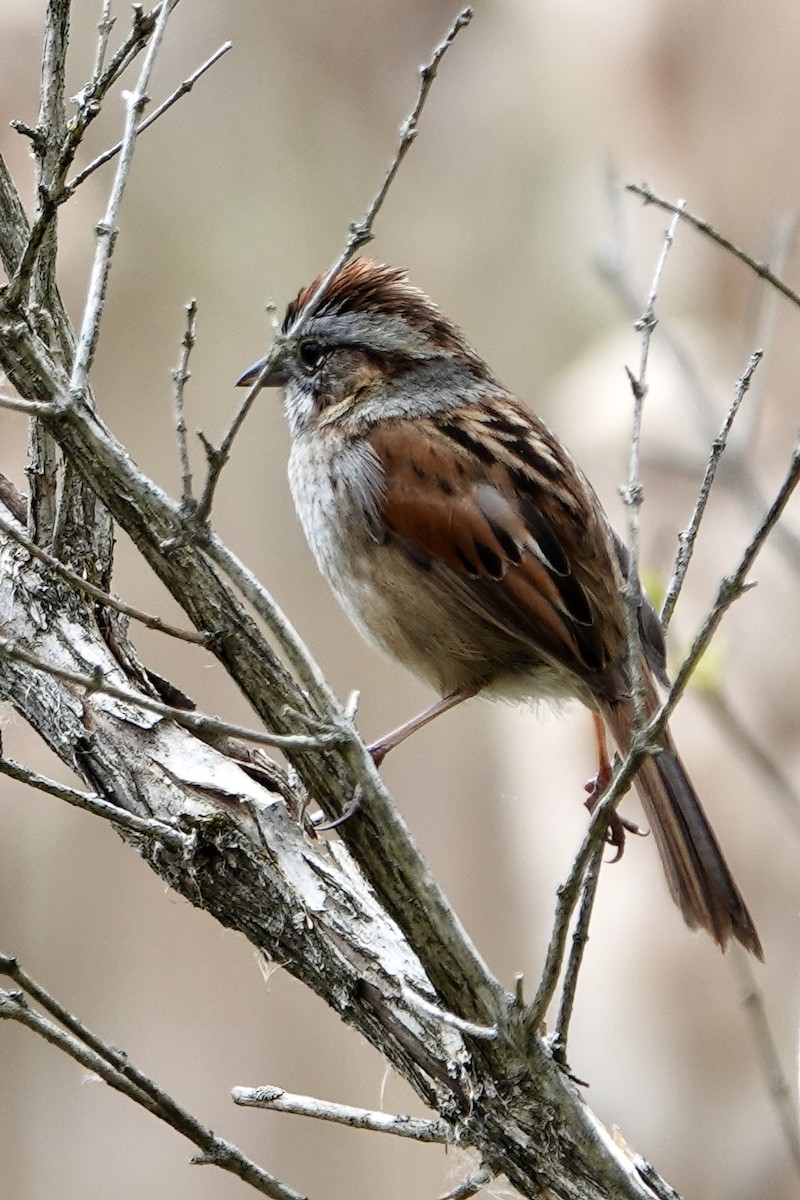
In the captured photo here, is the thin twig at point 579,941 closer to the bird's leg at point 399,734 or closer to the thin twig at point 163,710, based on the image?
the thin twig at point 163,710

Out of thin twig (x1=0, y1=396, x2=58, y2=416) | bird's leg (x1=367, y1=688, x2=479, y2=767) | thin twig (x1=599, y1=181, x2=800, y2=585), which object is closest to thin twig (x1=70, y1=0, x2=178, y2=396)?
thin twig (x1=0, y1=396, x2=58, y2=416)

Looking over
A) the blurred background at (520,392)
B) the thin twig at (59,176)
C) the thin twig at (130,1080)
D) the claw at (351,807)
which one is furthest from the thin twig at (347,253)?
the blurred background at (520,392)

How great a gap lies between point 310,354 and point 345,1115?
2.02 meters

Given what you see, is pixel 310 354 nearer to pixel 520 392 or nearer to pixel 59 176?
pixel 59 176

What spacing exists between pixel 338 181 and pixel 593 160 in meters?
1.47

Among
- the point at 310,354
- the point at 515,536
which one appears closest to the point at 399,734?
the point at 515,536

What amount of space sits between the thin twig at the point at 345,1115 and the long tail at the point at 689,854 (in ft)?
2.74

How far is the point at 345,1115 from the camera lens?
2.17m

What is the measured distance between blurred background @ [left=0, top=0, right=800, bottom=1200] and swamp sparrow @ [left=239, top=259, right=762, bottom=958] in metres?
1.72

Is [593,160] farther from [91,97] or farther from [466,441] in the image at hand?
[91,97]

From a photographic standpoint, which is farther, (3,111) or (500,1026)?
(3,111)

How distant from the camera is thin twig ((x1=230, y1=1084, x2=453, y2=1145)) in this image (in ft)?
7.11

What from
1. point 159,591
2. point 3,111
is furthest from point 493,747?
point 3,111

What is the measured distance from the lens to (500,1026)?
6.83ft
